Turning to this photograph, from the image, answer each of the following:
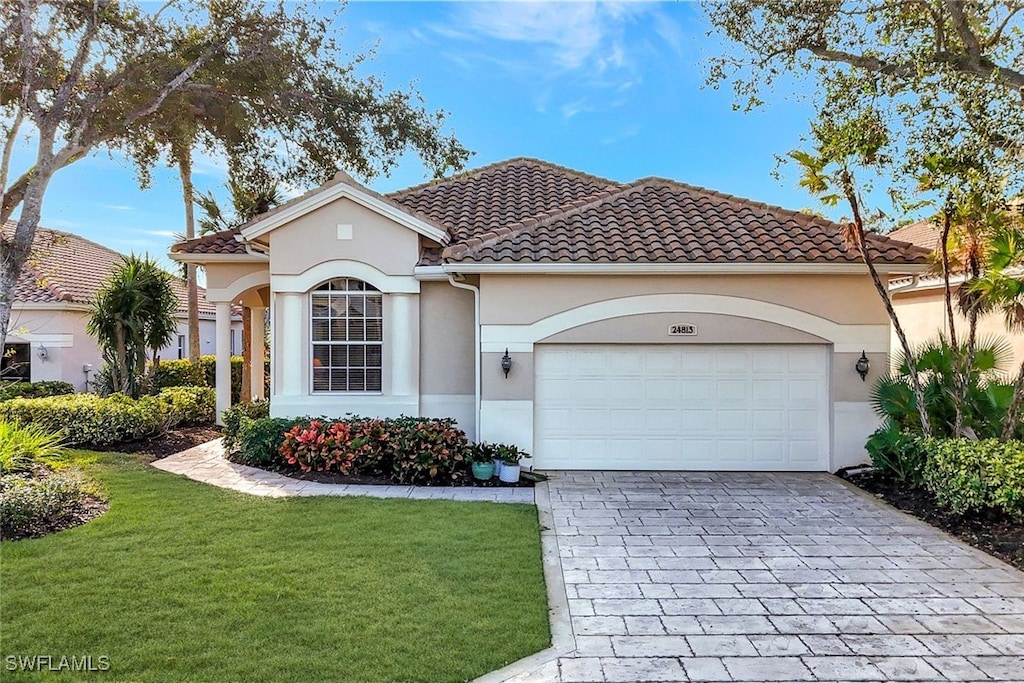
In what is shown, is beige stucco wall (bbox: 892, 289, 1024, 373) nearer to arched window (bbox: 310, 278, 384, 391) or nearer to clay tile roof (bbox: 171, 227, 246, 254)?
arched window (bbox: 310, 278, 384, 391)

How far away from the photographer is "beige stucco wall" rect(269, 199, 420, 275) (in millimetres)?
12188

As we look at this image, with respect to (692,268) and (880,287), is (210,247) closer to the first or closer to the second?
(692,268)

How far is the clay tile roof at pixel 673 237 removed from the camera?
35.5 ft

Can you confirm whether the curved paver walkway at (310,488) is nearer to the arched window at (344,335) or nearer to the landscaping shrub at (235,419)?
the landscaping shrub at (235,419)

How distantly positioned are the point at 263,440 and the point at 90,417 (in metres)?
4.73

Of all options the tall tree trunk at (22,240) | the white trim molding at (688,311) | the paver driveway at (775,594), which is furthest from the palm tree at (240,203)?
the paver driveway at (775,594)

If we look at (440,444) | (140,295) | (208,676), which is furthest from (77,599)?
(140,295)

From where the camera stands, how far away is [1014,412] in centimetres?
887

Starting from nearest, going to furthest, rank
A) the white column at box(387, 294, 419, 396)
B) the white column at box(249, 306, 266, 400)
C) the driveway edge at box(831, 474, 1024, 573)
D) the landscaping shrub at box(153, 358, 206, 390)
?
the driveway edge at box(831, 474, 1024, 573), the white column at box(387, 294, 419, 396), the white column at box(249, 306, 266, 400), the landscaping shrub at box(153, 358, 206, 390)

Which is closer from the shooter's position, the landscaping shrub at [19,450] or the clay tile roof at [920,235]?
the landscaping shrub at [19,450]

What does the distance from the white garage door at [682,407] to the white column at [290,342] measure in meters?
4.81

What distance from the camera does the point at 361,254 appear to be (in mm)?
12227

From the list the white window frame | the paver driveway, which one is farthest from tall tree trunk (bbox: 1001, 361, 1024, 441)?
the white window frame

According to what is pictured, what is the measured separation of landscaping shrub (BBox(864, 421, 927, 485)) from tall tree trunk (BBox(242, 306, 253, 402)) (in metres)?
14.2
